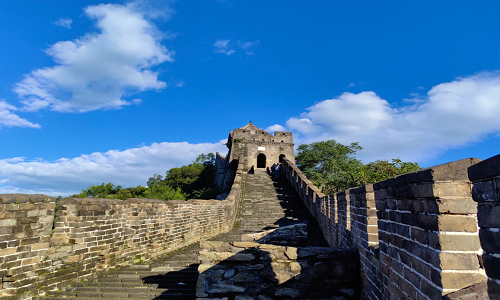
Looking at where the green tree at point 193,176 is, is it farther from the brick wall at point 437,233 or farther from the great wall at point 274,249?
the brick wall at point 437,233

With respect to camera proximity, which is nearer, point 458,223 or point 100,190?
point 458,223

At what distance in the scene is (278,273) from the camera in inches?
156

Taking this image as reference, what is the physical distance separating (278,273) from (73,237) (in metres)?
4.67

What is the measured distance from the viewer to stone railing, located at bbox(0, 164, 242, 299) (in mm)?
4918

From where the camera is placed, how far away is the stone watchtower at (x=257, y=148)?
91.4 ft

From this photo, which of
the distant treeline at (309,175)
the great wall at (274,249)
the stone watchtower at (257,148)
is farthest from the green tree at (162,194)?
the great wall at (274,249)

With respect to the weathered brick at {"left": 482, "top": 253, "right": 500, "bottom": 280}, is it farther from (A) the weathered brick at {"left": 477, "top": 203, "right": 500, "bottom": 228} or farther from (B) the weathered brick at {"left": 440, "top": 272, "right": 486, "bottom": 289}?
(B) the weathered brick at {"left": 440, "top": 272, "right": 486, "bottom": 289}

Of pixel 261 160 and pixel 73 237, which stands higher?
pixel 261 160

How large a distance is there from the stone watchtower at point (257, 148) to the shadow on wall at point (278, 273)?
72.4 feet

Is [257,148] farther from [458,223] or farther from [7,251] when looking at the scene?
[458,223]

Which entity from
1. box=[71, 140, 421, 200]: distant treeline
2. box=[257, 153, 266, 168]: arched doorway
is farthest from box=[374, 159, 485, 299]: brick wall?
box=[257, 153, 266, 168]: arched doorway

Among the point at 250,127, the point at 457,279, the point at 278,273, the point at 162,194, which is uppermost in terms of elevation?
the point at 250,127

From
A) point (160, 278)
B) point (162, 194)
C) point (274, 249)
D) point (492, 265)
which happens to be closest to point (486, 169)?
point (492, 265)

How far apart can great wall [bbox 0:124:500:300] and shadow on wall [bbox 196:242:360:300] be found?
0.05 feet
